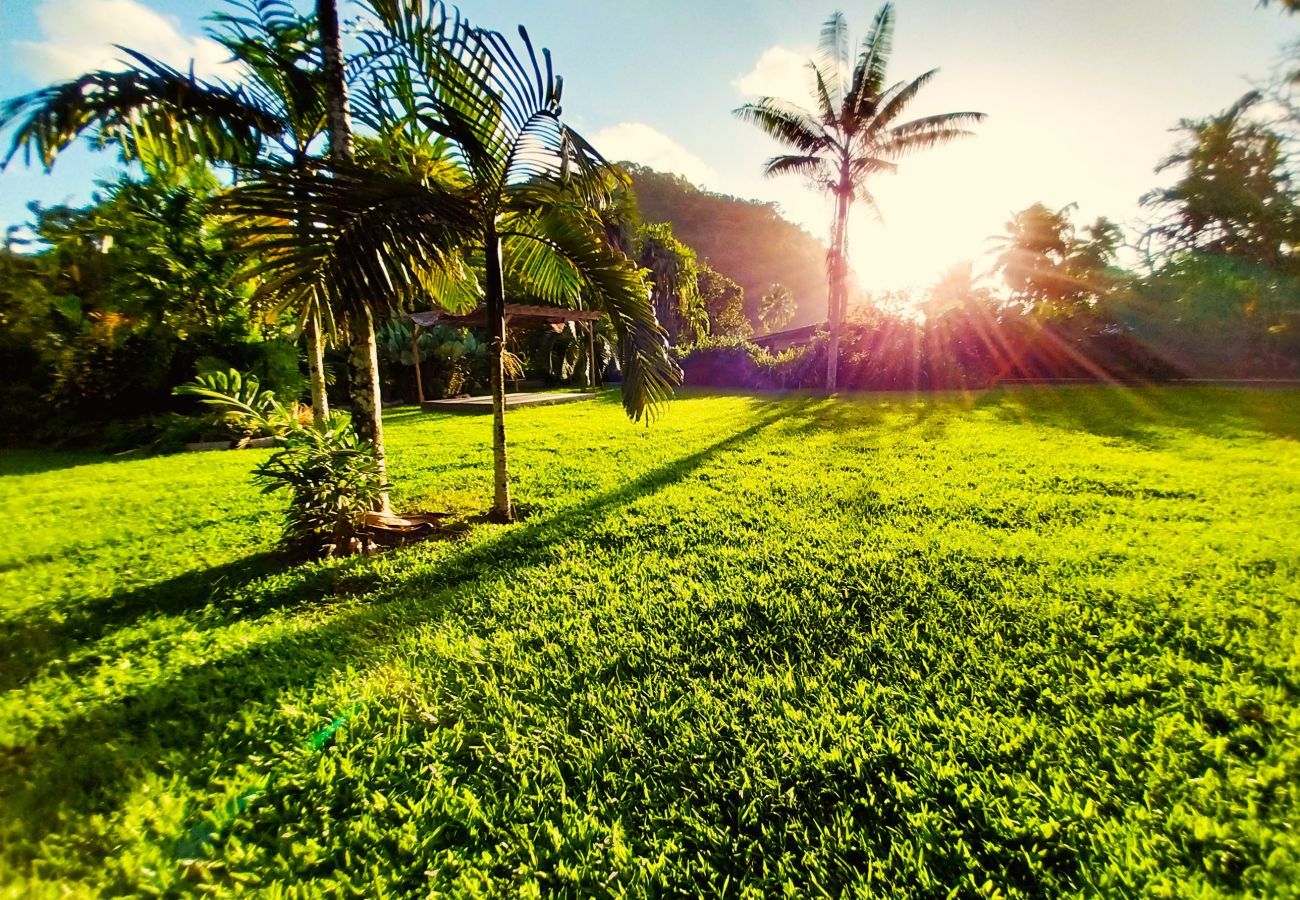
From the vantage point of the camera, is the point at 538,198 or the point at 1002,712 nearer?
the point at 1002,712

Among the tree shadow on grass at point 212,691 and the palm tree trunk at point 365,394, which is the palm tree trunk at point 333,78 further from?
the tree shadow on grass at point 212,691

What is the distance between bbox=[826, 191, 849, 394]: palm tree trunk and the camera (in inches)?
542

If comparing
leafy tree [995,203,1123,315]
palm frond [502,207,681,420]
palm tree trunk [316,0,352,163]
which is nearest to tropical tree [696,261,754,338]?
leafy tree [995,203,1123,315]

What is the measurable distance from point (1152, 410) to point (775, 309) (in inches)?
2221

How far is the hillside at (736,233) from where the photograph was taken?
219 ft

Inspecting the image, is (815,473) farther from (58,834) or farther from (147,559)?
(147,559)

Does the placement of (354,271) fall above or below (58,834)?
above

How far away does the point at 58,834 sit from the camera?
1557mm

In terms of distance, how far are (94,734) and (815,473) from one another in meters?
5.85

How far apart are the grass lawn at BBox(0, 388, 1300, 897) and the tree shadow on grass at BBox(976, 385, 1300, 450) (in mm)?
3529

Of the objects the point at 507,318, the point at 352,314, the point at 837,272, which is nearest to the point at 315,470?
the point at 352,314

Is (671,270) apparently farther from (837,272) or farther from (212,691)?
(212,691)

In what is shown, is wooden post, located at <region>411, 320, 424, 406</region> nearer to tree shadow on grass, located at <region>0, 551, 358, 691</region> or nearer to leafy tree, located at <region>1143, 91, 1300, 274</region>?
tree shadow on grass, located at <region>0, 551, 358, 691</region>

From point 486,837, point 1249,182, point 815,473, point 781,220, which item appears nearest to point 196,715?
point 486,837
